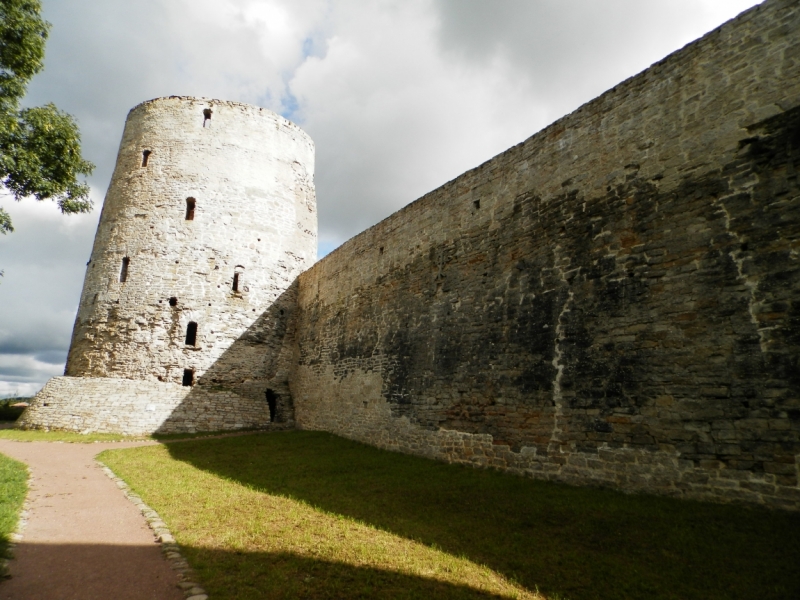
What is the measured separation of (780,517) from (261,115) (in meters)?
20.7

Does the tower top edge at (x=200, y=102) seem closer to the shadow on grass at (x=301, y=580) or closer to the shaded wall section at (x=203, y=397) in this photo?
the shaded wall section at (x=203, y=397)

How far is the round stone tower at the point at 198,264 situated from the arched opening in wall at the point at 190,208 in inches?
1.6

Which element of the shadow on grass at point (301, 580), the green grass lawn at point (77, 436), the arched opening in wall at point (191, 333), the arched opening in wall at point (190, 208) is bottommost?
the shadow on grass at point (301, 580)

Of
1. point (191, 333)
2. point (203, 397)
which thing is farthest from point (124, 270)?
point (203, 397)

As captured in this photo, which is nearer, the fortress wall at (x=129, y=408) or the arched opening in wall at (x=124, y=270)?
the fortress wall at (x=129, y=408)

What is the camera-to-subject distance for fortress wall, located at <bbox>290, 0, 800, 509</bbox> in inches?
219

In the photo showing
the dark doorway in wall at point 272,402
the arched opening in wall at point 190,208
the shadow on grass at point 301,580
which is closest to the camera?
the shadow on grass at point 301,580

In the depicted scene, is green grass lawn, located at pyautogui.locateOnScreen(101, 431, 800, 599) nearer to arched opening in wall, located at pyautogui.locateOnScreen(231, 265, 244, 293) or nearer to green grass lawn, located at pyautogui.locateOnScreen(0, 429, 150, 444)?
green grass lawn, located at pyautogui.locateOnScreen(0, 429, 150, 444)

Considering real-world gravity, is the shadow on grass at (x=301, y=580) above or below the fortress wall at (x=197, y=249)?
below

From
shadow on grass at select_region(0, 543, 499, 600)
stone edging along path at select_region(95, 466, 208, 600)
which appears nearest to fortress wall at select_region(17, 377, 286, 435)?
stone edging along path at select_region(95, 466, 208, 600)

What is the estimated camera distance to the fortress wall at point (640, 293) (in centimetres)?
555

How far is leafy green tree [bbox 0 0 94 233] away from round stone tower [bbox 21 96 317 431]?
7704 mm

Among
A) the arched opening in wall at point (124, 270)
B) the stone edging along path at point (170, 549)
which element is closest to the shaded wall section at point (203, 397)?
the arched opening in wall at point (124, 270)

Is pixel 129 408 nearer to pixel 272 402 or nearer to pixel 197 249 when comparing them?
pixel 272 402
